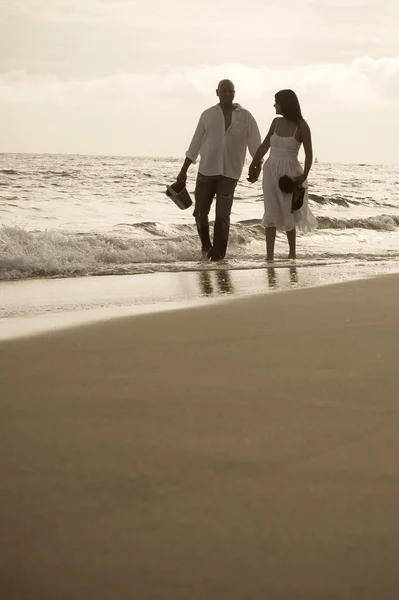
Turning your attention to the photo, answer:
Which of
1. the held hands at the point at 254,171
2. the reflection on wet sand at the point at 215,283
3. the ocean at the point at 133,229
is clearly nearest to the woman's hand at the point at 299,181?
the held hands at the point at 254,171

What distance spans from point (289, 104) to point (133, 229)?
15.3ft

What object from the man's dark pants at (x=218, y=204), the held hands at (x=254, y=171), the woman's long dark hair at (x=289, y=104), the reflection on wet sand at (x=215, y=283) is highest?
the woman's long dark hair at (x=289, y=104)

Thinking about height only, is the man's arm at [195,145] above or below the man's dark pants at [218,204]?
above

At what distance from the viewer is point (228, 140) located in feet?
27.8

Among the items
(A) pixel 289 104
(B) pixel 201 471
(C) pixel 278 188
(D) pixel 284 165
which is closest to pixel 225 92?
(A) pixel 289 104

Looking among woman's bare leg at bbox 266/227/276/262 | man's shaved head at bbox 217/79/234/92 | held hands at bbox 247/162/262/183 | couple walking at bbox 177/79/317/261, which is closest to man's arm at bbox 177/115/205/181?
couple walking at bbox 177/79/317/261

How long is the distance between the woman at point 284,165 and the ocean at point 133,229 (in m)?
0.37

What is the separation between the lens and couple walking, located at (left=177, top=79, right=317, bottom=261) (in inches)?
320

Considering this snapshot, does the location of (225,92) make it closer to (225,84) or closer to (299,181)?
(225,84)

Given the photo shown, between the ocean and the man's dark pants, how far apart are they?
19cm

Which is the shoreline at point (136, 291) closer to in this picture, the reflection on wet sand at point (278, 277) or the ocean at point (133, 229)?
the reflection on wet sand at point (278, 277)

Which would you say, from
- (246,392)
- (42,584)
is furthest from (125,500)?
(246,392)

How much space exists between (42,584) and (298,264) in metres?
6.60

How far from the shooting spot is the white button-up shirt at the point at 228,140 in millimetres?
8469
